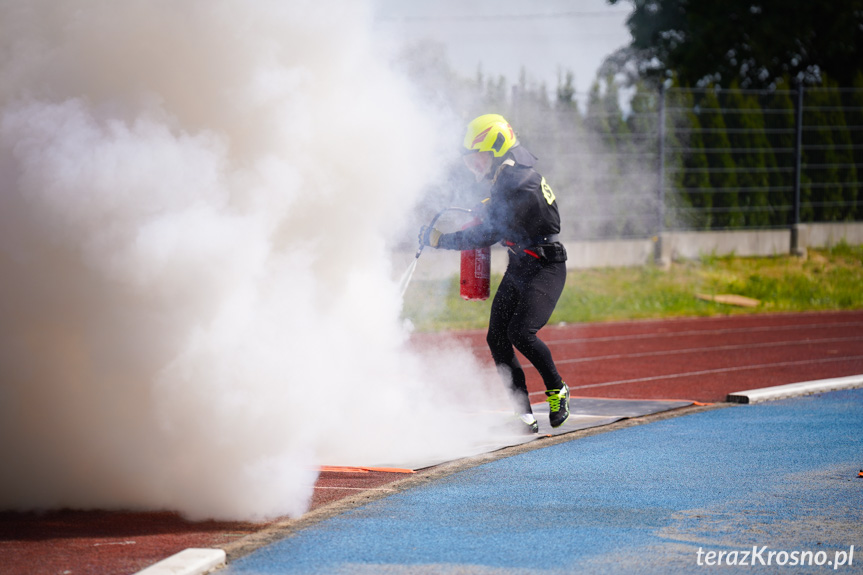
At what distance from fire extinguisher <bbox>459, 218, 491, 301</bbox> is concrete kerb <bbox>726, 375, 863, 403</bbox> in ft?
9.48

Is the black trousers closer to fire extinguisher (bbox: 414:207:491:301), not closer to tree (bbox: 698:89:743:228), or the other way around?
fire extinguisher (bbox: 414:207:491:301)

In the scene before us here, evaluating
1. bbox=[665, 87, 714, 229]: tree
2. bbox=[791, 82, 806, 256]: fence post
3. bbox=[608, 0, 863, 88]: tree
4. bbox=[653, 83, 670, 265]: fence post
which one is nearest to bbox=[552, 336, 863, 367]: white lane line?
bbox=[653, 83, 670, 265]: fence post

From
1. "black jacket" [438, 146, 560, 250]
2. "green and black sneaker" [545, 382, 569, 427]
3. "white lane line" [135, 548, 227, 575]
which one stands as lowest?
"white lane line" [135, 548, 227, 575]

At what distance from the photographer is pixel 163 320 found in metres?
5.08

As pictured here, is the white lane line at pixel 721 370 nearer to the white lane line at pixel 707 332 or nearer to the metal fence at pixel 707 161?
the white lane line at pixel 707 332

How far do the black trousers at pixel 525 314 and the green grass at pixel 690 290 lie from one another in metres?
7.04

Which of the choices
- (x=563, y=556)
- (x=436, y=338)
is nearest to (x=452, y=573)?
(x=563, y=556)

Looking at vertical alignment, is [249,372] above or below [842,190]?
below

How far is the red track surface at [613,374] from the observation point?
4.71 metres

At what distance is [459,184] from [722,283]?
1273 centimetres

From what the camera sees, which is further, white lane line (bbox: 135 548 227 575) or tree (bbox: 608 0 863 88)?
tree (bbox: 608 0 863 88)

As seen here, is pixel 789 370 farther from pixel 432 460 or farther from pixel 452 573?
pixel 452 573

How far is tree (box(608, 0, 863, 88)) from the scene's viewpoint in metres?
28.0

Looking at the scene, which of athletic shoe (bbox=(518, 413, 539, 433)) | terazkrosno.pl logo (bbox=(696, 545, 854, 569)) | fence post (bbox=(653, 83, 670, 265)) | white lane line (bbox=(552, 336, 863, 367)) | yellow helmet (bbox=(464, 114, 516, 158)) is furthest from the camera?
fence post (bbox=(653, 83, 670, 265))
